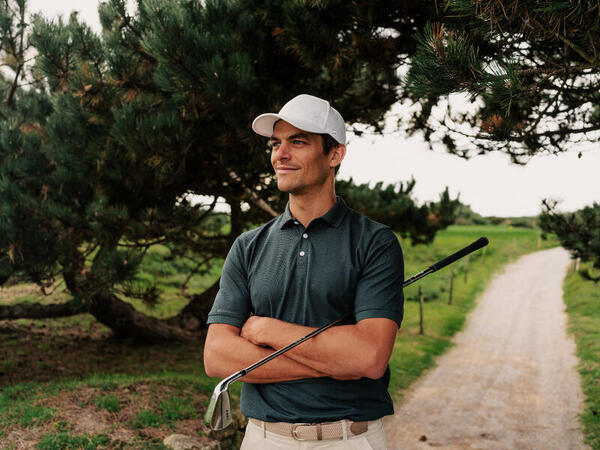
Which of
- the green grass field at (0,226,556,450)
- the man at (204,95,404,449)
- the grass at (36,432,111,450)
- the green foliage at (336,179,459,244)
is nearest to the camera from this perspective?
the man at (204,95,404,449)

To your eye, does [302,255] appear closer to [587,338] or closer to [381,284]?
[381,284]

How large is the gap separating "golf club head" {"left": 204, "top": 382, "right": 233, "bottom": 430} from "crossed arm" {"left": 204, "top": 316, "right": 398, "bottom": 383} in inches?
5.9

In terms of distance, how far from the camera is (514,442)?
612 centimetres

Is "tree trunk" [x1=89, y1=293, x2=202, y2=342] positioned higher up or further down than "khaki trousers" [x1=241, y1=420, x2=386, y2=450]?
further down

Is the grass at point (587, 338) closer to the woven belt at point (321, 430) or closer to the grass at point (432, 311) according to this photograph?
the grass at point (432, 311)

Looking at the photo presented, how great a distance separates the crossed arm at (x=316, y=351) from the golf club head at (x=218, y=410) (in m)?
0.15

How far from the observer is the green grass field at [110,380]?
5.01 metres

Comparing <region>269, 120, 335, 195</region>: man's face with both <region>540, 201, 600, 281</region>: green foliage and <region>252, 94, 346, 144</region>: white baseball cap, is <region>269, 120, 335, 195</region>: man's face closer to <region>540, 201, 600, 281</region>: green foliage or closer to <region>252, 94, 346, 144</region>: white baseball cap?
<region>252, 94, 346, 144</region>: white baseball cap

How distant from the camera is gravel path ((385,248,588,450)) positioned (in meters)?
6.27

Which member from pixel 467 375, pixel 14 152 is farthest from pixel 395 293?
pixel 467 375

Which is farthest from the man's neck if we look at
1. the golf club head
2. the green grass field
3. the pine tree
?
the green grass field

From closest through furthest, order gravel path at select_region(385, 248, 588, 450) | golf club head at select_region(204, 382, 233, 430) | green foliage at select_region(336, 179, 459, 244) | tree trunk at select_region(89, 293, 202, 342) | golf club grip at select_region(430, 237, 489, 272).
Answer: golf club head at select_region(204, 382, 233, 430) < golf club grip at select_region(430, 237, 489, 272) < gravel path at select_region(385, 248, 588, 450) < green foliage at select_region(336, 179, 459, 244) < tree trunk at select_region(89, 293, 202, 342)

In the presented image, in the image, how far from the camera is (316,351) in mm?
2117

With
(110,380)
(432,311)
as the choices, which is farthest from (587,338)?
(110,380)
